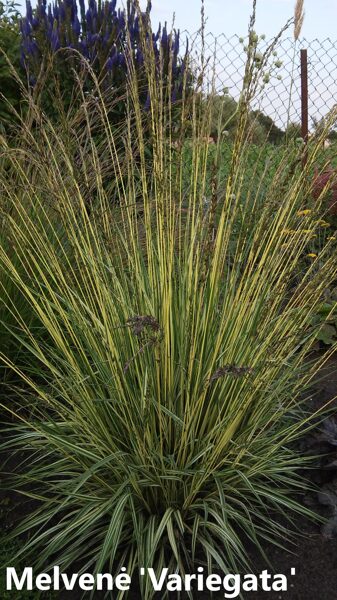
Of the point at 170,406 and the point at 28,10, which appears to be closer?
A: the point at 170,406

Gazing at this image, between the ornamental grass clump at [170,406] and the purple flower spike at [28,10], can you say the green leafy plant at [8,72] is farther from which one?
the ornamental grass clump at [170,406]

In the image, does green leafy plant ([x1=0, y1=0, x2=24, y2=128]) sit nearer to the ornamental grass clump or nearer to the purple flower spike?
the purple flower spike

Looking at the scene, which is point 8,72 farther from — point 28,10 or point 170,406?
point 170,406

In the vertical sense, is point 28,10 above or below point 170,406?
above

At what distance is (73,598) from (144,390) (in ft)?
2.21

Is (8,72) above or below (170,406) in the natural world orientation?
above

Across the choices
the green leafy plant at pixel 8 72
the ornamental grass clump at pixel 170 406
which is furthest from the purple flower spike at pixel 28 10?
the ornamental grass clump at pixel 170 406

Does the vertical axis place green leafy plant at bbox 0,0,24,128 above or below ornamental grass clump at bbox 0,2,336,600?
above

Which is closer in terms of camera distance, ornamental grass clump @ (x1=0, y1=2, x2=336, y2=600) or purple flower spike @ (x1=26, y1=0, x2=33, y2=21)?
ornamental grass clump @ (x1=0, y1=2, x2=336, y2=600)

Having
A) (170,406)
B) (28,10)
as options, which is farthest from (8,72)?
(170,406)

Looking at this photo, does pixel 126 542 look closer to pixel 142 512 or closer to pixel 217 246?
pixel 142 512

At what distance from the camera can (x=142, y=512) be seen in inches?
86.2

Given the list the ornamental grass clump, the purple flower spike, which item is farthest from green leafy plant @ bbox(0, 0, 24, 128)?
the ornamental grass clump

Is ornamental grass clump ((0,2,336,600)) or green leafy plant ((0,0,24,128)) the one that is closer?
ornamental grass clump ((0,2,336,600))
